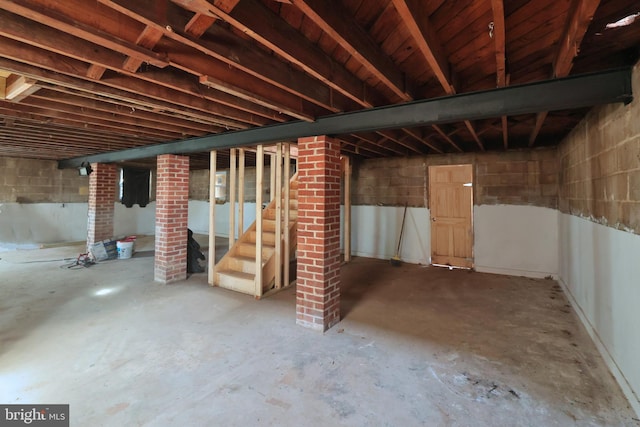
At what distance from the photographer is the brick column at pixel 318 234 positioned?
2.99 meters

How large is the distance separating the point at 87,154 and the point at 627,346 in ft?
27.0

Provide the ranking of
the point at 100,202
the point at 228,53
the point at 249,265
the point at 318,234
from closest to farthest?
the point at 228,53
the point at 318,234
the point at 249,265
the point at 100,202

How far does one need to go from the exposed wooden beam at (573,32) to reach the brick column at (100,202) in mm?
7596

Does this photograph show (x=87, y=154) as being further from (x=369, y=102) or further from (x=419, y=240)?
(x=419, y=240)

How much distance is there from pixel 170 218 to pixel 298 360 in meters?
3.20

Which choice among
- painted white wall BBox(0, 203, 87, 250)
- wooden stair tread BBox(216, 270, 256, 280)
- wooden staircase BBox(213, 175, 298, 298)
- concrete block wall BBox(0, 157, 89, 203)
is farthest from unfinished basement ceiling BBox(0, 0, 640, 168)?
painted white wall BBox(0, 203, 87, 250)

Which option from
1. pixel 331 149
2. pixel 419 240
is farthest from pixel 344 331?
pixel 419 240

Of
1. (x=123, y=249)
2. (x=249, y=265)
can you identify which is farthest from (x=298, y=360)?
(x=123, y=249)

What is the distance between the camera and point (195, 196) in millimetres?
10430

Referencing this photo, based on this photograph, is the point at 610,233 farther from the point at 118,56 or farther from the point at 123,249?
the point at 123,249

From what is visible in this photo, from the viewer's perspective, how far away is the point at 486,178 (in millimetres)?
5383

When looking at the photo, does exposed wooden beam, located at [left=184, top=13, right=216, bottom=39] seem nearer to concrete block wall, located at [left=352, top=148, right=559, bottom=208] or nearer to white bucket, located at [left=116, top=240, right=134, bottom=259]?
concrete block wall, located at [left=352, top=148, right=559, bottom=208]

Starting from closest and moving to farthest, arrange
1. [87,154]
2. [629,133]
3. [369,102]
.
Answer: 1. [629,133]
2. [369,102]
3. [87,154]

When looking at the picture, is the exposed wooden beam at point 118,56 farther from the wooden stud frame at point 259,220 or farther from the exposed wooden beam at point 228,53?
the wooden stud frame at point 259,220
